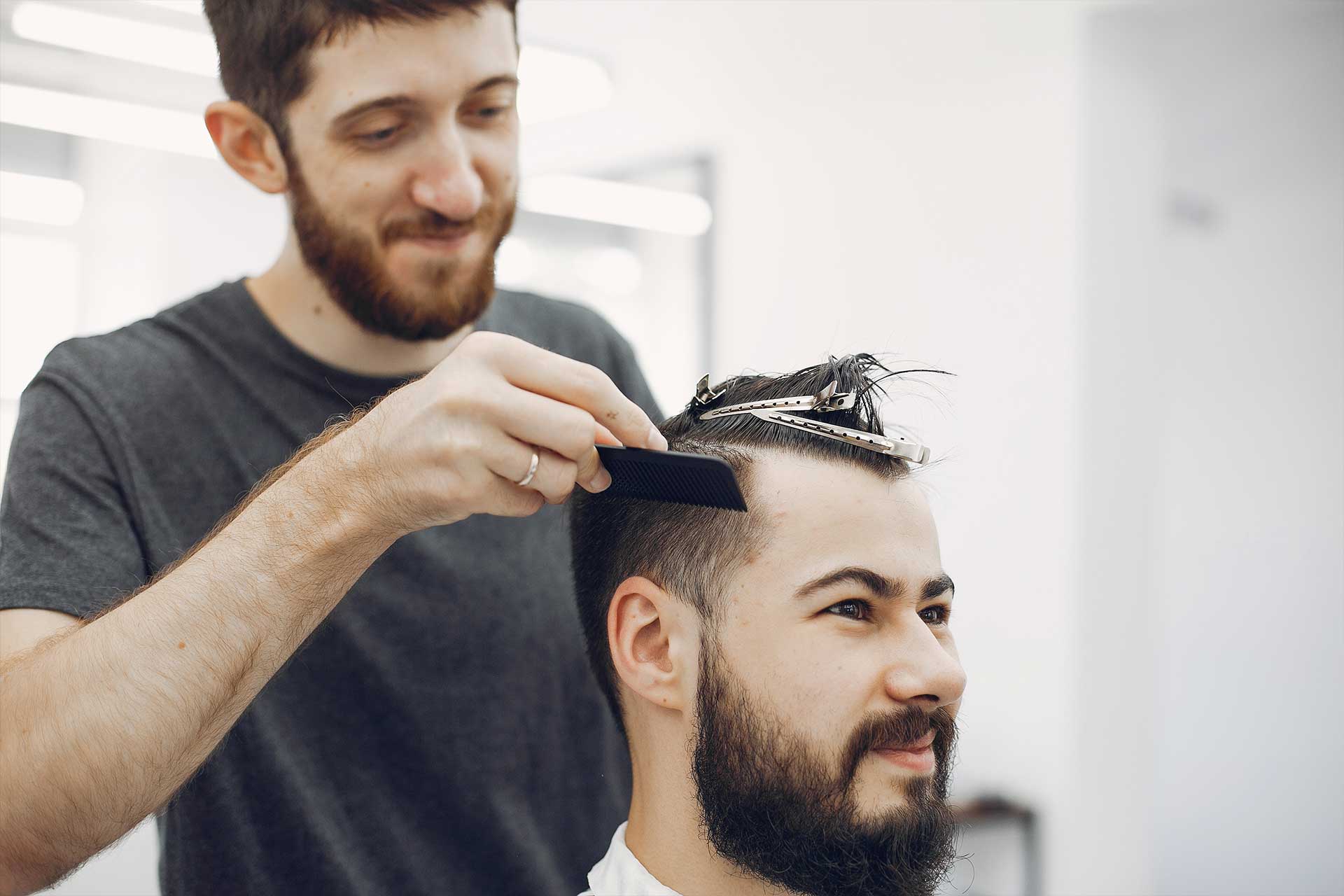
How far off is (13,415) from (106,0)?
1144 millimetres

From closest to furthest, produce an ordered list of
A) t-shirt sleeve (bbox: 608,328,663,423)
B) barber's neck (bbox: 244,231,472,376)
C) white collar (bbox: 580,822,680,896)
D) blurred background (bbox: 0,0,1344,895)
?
white collar (bbox: 580,822,680,896) < barber's neck (bbox: 244,231,472,376) < t-shirt sleeve (bbox: 608,328,663,423) < blurred background (bbox: 0,0,1344,895)

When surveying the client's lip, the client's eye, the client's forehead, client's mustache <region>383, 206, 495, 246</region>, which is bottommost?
the client's lip

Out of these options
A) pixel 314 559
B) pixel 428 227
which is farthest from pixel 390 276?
pixel 314 559

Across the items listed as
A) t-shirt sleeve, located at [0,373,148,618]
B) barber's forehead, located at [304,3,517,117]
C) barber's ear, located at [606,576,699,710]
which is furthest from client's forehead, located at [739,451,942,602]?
t-shirt sleeve, located at [0,373,148,618]

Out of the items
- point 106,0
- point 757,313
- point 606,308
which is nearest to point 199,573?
point 106,0

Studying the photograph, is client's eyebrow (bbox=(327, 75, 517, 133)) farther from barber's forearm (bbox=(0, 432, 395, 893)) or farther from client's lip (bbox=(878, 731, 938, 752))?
client's lip (bbox=(878, 731, 938, 752))

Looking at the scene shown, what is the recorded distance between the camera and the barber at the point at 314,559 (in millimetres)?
1145

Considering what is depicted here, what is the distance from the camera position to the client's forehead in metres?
1.42

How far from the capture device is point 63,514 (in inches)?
57.6

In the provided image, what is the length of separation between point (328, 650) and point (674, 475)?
78 cm

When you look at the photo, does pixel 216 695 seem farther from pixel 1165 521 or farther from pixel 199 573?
pixel 1165 521

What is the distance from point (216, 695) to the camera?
3.76 ft

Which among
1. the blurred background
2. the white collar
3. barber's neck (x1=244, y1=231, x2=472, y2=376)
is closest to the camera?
the white collar

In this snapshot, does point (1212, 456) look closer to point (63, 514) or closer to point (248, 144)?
point (248, 144)
